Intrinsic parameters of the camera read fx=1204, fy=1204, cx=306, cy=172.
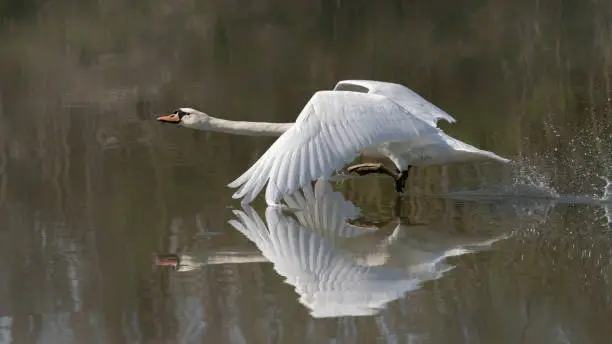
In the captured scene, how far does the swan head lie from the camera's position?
393 inches

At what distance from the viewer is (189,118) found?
33.1 ft

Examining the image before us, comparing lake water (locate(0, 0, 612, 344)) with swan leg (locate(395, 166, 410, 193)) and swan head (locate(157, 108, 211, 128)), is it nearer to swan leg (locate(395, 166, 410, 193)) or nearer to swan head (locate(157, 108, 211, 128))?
swan leg (locate(395, 166, 410, 193))

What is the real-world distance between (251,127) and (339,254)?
8.11 feet

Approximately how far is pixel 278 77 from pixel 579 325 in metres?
9.82

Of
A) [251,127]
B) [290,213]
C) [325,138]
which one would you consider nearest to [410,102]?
[251,127]

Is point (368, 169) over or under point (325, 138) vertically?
under

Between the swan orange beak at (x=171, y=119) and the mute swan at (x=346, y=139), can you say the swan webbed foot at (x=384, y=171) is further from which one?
the swan orange beak at (x=171, y=119)

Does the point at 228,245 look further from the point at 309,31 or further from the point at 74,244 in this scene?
the point at 309,31

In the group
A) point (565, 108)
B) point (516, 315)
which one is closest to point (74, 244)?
point (516, 315)

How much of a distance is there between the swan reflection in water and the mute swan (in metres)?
0.37

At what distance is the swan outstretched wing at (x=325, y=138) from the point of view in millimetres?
7707

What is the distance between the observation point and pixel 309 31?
19062 mm

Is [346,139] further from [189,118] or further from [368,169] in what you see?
[189,118]

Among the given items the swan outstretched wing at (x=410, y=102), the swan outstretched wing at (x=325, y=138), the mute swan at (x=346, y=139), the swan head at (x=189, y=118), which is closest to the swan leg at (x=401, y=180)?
the mute swan at (x=346, y=139)
